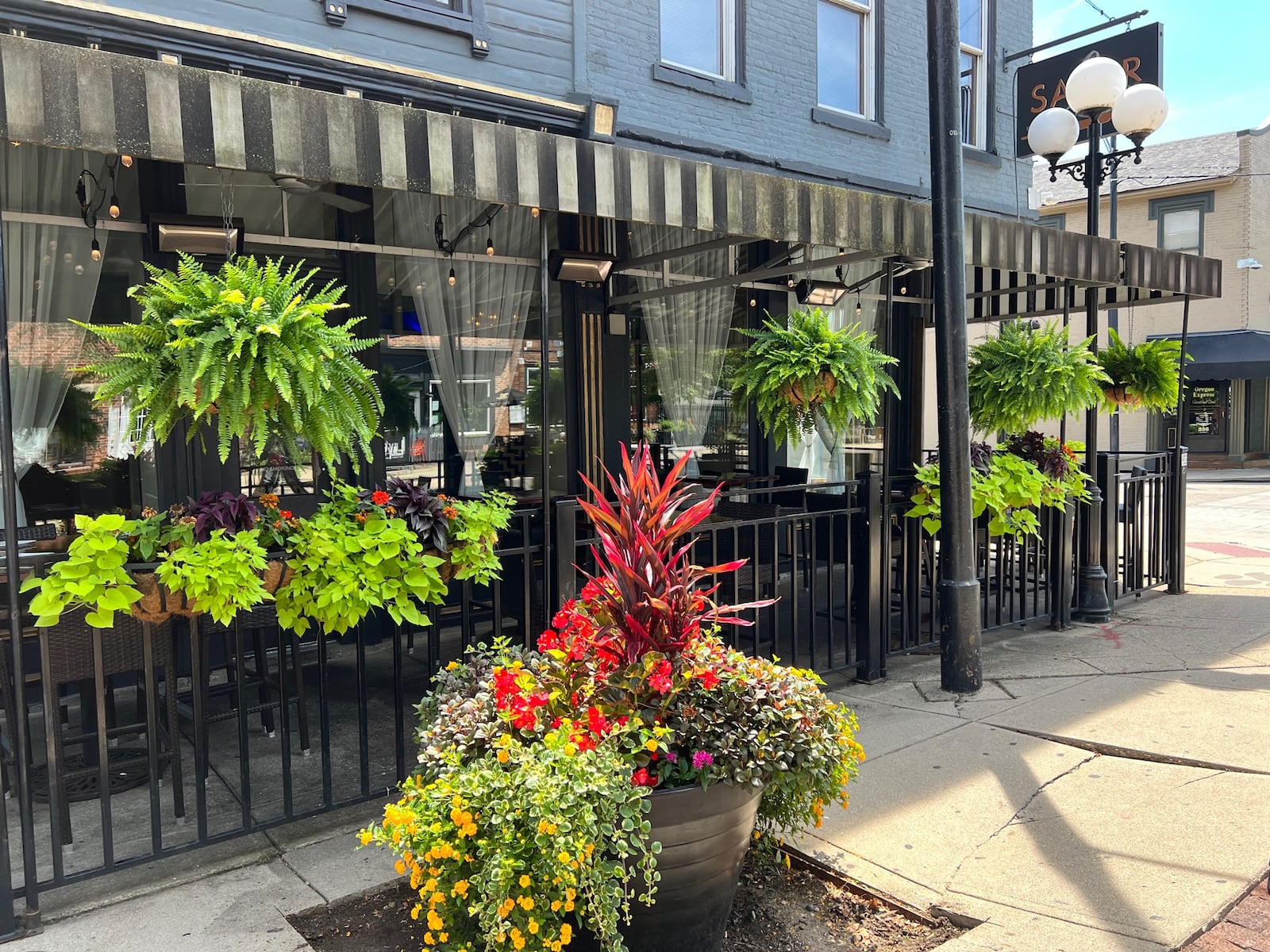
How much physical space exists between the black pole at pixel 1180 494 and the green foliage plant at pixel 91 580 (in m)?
8.10

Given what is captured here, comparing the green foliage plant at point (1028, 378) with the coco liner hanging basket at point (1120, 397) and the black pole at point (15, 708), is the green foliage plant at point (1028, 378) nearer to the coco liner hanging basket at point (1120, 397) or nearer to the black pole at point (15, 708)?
the coco liner hanging basket at point (1120, 397)

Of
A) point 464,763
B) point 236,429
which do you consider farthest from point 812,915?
point 236,429

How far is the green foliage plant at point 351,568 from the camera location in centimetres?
346

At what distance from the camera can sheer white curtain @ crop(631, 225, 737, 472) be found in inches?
316

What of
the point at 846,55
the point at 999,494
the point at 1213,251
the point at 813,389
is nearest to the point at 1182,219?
the point at 1213,251

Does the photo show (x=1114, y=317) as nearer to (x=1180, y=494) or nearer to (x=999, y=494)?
(x=1180, y=494)

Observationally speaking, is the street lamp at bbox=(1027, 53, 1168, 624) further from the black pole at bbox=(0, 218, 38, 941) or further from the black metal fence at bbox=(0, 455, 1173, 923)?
the black pole at bbox=(0, 218, 38, 941)

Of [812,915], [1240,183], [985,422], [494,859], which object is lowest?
[812,915]

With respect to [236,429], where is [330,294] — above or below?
above

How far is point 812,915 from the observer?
10.5 feet

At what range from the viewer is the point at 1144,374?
25.8 feet

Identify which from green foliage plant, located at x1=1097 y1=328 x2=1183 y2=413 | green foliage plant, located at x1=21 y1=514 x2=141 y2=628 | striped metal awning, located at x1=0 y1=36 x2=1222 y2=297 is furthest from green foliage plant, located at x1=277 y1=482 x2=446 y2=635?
green foliage plant, located at x1=1097 y1=328 x2=1183 y2=413

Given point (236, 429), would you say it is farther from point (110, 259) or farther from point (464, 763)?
point (110, 259)

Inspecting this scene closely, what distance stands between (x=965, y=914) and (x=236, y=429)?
2995mm
